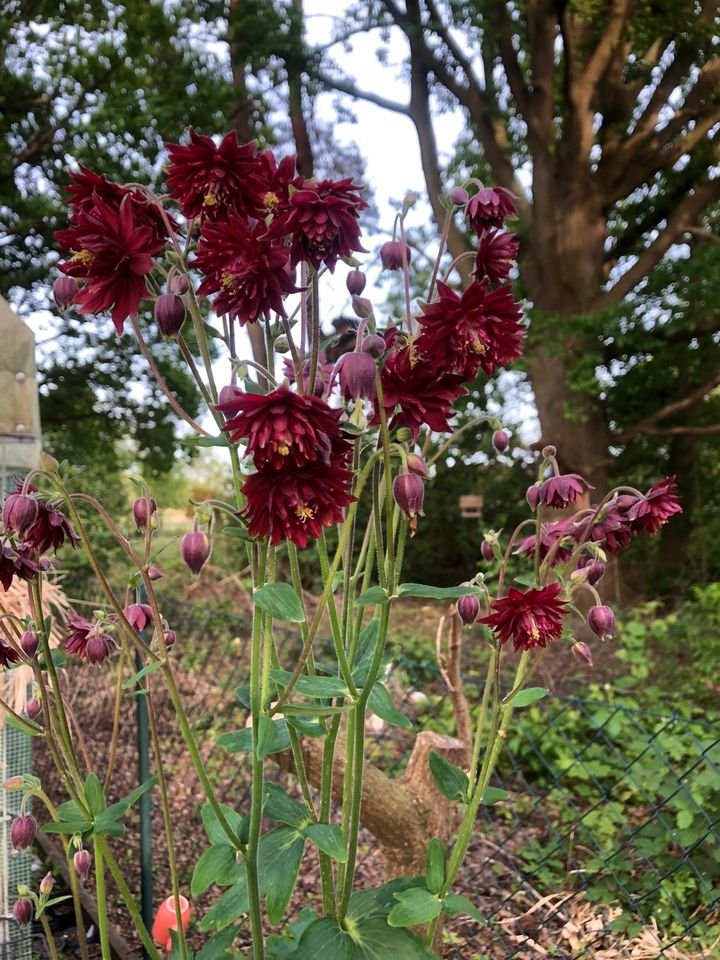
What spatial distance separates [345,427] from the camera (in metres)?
0.72

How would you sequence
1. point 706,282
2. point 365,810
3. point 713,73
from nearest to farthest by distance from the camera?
1. point 365,810
2. point 706,282
3. point 713,73

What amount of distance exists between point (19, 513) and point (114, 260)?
0.29 m

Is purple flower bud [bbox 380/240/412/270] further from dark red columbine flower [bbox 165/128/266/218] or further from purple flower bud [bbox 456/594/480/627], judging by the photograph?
purple flower bud [bbox 456/594/480/627]

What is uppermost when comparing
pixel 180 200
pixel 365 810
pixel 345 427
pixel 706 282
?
pixel 706 282

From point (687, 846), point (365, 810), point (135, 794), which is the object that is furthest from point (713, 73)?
point (135, 794)

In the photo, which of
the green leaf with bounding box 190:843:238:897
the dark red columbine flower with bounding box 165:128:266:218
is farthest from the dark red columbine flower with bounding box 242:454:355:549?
the green leaf with bounding box 190:843:238:897

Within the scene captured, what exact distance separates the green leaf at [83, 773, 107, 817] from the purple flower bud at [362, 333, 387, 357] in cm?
68

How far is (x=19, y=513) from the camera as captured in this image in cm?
78

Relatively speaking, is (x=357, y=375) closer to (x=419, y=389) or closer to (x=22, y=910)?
(x=419, y=389)

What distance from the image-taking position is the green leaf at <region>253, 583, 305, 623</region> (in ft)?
2.39

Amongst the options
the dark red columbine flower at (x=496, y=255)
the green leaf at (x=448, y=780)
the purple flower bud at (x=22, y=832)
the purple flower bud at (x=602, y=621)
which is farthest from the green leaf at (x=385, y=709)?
the purple flower bud at (x=22, y=832)

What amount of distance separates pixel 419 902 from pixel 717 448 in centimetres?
702

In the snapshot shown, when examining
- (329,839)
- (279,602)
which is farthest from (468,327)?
(329,839)

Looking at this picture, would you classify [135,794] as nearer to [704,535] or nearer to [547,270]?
[547,270]
